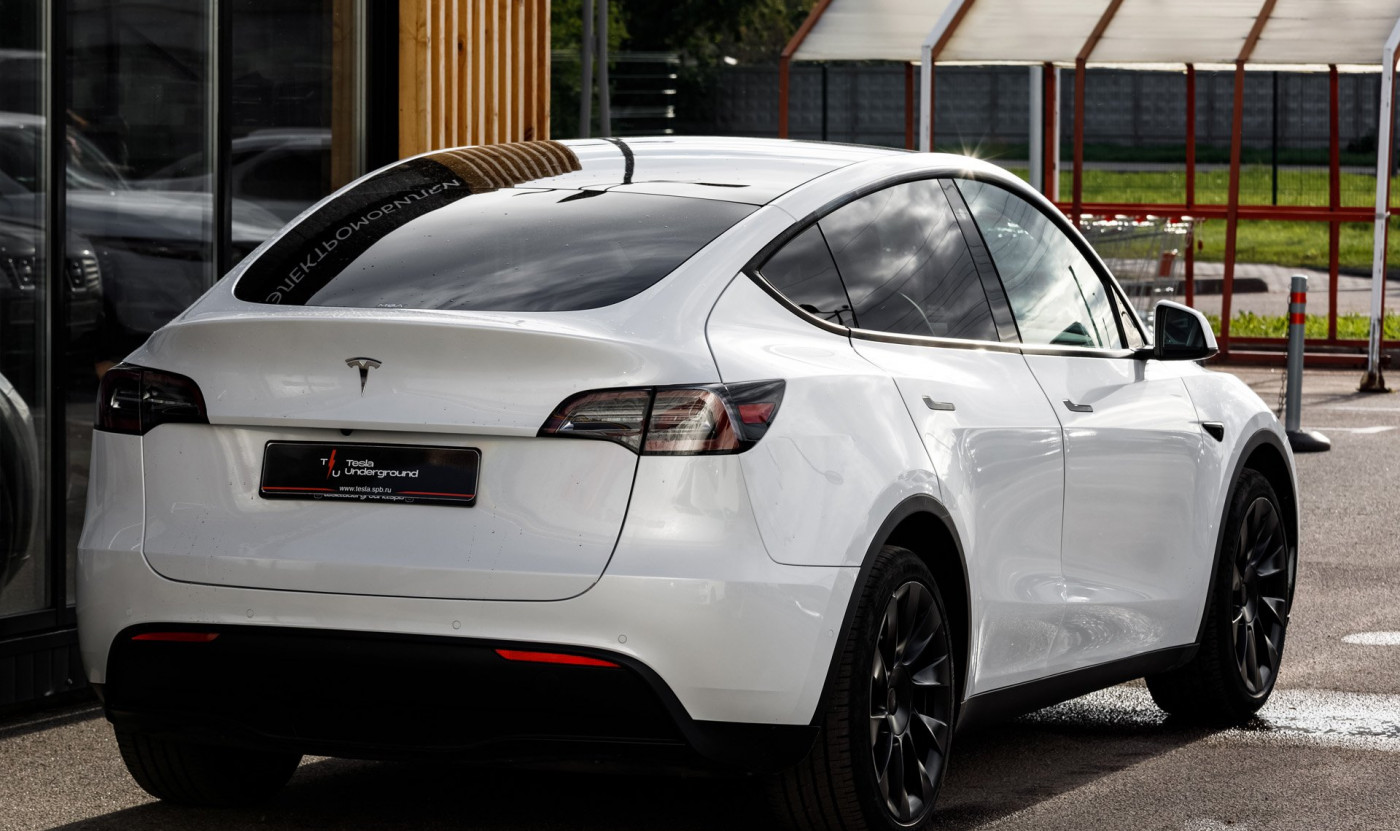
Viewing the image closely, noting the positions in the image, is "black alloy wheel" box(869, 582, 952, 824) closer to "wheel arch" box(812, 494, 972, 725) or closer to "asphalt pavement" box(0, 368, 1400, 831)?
"wheel arch" box(812, 494, 972, 725)

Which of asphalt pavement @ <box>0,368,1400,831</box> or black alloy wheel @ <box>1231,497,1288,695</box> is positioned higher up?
black alloy wheel @ <box>1231,497,1288,695</box>

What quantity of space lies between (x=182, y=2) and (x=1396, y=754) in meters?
4.71

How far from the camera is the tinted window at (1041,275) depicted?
5.78m

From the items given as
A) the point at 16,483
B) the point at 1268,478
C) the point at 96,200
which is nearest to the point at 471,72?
the point at 96,200

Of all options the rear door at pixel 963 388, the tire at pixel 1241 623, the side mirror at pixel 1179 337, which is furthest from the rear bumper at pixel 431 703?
the tire at pixel 1241 623

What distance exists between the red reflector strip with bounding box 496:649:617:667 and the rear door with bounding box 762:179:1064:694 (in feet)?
3.31

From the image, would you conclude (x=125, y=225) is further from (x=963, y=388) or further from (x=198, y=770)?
(x=963, y=388)

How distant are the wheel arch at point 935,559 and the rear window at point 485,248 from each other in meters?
0.74

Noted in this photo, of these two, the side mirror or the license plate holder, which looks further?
the side mirror

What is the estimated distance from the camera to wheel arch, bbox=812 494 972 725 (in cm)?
460

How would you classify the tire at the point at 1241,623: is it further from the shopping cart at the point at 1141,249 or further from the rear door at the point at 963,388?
the shopping cart at the point at 1141,249

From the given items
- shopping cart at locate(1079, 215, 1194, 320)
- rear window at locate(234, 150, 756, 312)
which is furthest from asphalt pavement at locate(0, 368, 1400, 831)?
shopping cart at locate(1079, 215, 1194, 320)

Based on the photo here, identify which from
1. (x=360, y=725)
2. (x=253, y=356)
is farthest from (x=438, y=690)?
(x=253, y=356)

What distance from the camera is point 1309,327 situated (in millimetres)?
22609
